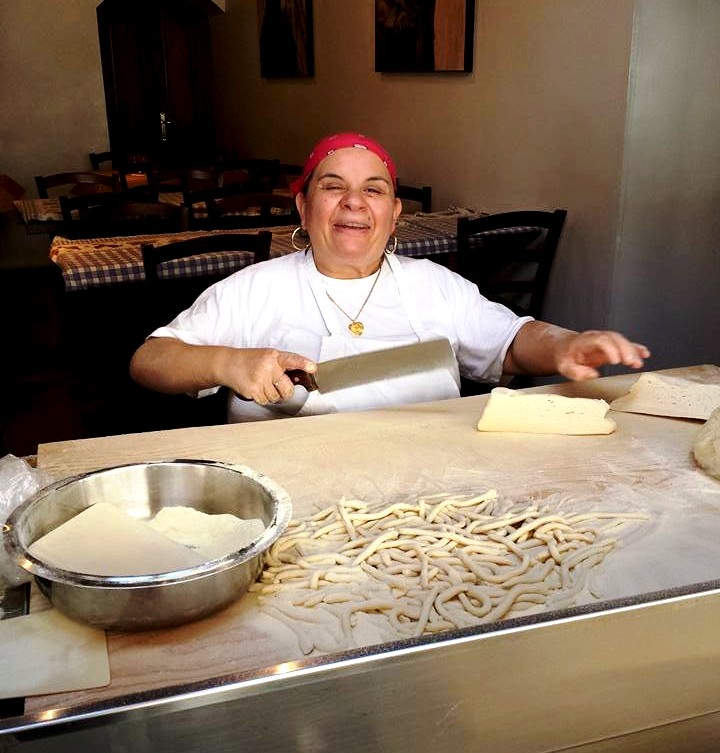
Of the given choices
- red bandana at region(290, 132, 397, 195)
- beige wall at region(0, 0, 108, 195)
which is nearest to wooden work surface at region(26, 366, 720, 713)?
red bandana at region(290, 132, 397, 195)

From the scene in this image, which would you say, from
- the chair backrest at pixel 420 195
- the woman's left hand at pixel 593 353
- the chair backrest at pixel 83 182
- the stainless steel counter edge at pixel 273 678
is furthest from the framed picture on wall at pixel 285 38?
the stainless steel counter edge at pixel 273 678

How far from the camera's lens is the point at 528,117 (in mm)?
4125

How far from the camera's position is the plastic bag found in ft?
3.91

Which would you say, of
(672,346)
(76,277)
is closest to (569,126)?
(672,346)

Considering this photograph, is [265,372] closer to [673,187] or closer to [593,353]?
[593,353]

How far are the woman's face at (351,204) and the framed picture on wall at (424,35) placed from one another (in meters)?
2.70

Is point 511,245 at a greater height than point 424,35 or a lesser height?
lesser

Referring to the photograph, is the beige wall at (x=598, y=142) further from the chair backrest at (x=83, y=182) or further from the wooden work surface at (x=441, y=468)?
the chair backrest at (x=83, y=182)

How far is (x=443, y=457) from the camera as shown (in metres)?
1.62

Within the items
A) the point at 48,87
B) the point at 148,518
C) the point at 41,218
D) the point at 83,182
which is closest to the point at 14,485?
the point at 148,518

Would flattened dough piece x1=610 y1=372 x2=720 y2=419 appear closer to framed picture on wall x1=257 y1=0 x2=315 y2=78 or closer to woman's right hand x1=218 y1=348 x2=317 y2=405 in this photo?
woman's right hand x1=218 y1=348 x2=317 y2=405

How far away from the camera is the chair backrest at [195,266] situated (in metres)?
3.20

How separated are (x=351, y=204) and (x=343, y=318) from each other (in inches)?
12.0

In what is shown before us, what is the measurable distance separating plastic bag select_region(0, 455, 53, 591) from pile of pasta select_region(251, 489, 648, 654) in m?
0.37
